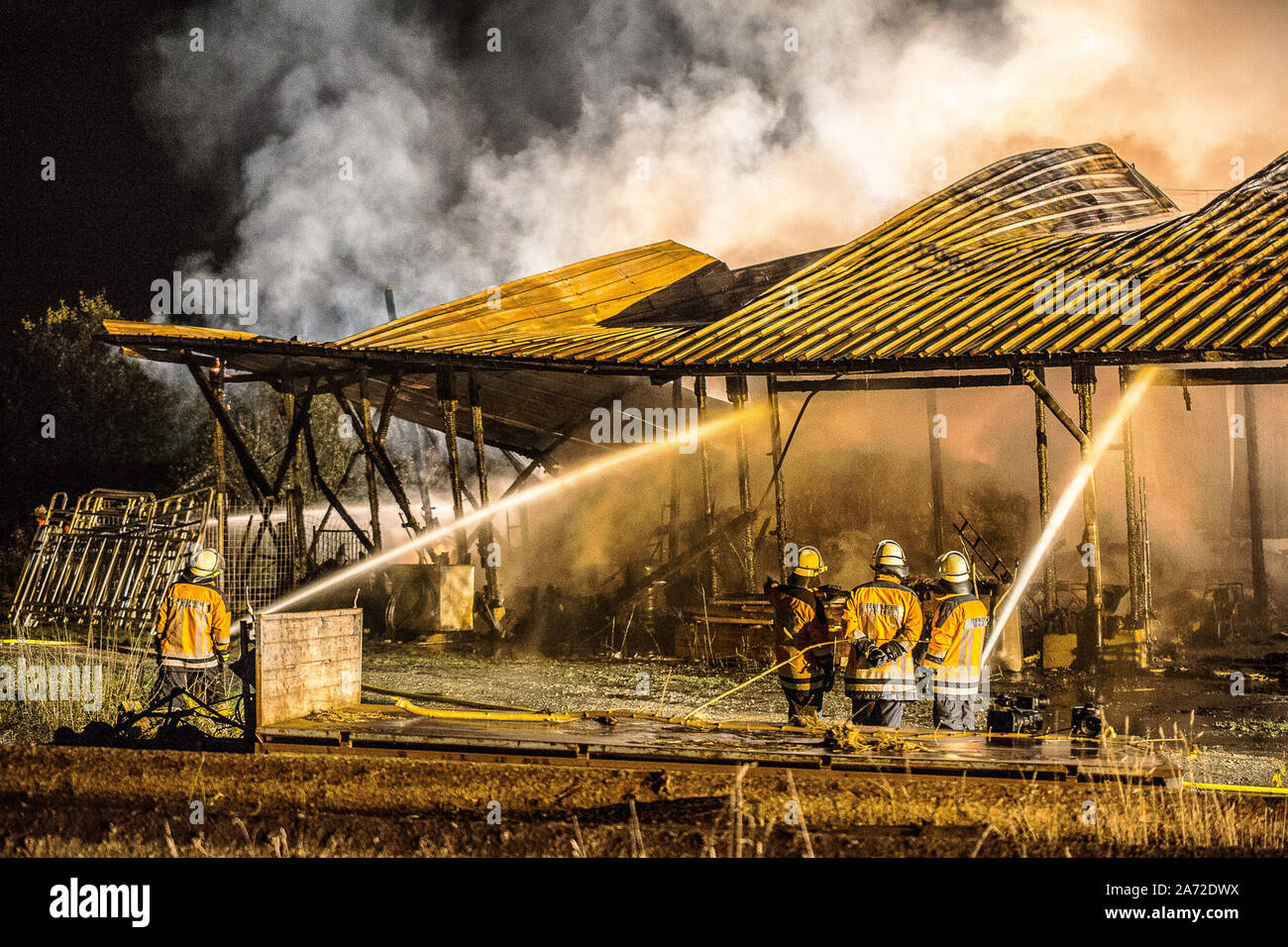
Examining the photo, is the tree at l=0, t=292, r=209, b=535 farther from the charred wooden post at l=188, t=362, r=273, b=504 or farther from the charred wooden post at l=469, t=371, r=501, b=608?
the charred wooden post at l=469, t=371, r=501, b=608

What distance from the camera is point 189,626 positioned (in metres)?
9.58

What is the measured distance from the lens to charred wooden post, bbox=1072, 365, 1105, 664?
40.7 feet

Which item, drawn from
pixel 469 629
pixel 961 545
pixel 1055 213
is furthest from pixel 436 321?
pixel 1055 213

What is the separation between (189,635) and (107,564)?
1003 centimetres

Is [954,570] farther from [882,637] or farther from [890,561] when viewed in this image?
[882,637]

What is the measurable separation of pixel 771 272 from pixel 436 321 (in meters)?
6.64

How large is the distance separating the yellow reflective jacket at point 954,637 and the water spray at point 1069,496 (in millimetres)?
3820

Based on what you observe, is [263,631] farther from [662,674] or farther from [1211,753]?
[1211,753]

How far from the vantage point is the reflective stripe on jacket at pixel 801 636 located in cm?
894

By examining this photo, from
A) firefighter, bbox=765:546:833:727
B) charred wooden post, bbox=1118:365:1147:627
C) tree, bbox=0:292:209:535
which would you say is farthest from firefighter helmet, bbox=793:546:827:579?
tree, bbox=0:292:209:535

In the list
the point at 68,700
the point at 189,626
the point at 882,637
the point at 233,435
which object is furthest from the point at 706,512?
the point at 68,700

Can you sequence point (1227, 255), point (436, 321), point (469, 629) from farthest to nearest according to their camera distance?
point (436, 321), point (469, 629), point (1227, 255)

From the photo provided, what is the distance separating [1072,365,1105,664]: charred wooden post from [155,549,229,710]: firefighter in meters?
8.78
